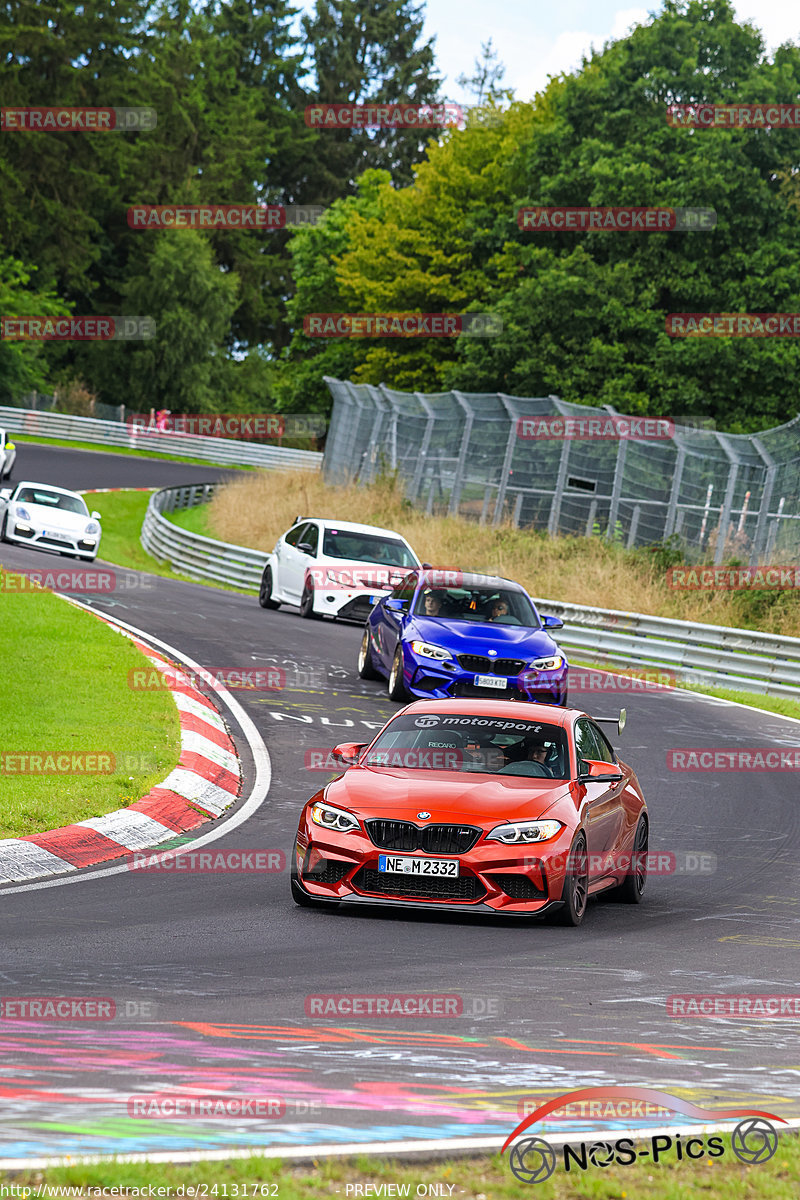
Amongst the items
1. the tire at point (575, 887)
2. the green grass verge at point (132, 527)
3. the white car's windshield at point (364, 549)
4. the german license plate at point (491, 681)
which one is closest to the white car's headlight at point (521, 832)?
the tire at point (575, 887)

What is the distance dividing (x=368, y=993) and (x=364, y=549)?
19.3 meters

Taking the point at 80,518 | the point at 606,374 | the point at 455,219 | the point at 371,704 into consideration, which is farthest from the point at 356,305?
the point at 371,704

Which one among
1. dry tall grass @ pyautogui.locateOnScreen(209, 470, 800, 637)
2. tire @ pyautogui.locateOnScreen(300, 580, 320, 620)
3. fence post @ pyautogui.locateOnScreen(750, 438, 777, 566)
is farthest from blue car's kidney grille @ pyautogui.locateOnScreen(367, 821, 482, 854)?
fence post @ pyautogui.locateOnScreen(750, 438, 777, 566)

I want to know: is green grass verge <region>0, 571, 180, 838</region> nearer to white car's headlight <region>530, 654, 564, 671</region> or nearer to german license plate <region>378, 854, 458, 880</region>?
german license plate <region>378, 854, 458, 880</region>

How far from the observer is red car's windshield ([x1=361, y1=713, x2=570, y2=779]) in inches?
387

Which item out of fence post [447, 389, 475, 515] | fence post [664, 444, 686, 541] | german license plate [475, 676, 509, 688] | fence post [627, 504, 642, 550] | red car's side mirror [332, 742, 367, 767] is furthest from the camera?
fence post [447, 389, 475, 515]

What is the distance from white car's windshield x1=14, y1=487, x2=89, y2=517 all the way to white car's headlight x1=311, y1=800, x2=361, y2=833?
23970 millimetres

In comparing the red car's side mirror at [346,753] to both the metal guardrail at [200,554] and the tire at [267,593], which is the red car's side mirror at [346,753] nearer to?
the tire at [267,593]

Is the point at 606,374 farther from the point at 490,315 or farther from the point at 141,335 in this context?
the point at 141,335

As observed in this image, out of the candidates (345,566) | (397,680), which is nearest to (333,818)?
(397,680)

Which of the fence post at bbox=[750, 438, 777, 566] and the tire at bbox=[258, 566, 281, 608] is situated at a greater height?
the fence post at bbox=[750, 438, 777, 566]

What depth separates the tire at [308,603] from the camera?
2614cm

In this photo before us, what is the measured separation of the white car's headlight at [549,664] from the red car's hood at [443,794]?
24.6 ft

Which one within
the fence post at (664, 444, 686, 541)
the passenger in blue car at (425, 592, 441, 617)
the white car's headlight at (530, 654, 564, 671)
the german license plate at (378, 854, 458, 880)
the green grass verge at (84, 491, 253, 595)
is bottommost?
the green grass verge at (84, 491, 253, 595)
